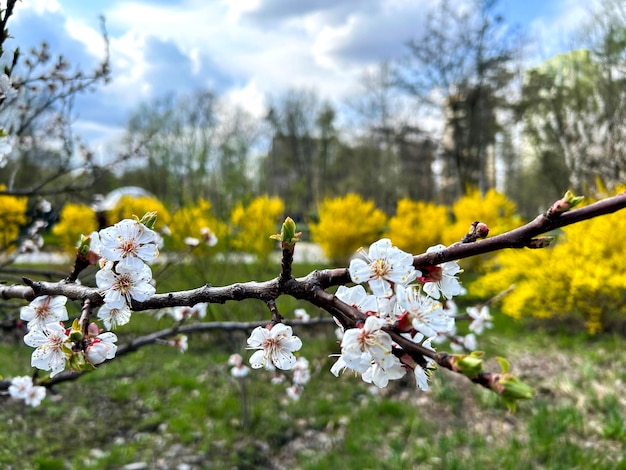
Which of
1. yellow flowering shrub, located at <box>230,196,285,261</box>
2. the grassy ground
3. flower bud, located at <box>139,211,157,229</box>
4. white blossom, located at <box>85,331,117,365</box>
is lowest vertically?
the grassy ground

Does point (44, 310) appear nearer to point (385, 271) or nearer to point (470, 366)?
point (385, 271)

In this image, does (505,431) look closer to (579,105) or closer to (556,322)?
(556,322)

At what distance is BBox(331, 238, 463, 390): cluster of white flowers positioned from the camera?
2.31 ft

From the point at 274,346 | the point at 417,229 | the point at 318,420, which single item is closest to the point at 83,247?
the point at 274,346

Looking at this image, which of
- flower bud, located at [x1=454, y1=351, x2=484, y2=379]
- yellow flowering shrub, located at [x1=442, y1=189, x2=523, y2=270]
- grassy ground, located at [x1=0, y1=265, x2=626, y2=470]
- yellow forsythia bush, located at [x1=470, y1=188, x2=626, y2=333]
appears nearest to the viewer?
flower bud, located at [x1=454, y1=351, x2=484, y2=379]

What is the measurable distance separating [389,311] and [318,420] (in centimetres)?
385

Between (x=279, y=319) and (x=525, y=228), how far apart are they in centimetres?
44

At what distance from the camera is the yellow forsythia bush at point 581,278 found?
5.57m

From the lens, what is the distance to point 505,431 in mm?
3828

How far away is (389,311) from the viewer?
742mm

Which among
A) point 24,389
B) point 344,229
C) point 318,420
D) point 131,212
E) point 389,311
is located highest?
point 344,229

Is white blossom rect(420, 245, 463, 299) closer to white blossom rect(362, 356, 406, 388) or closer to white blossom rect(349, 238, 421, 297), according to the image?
white blossom rect(349, 238, 421, 297)

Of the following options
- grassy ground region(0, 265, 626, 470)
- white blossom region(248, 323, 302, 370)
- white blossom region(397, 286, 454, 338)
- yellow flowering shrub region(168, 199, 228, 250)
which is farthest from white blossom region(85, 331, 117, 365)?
yellow flowering shrub region(168, 199, 228, 250)

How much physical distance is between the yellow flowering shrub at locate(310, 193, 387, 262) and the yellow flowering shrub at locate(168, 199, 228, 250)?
186 inches
